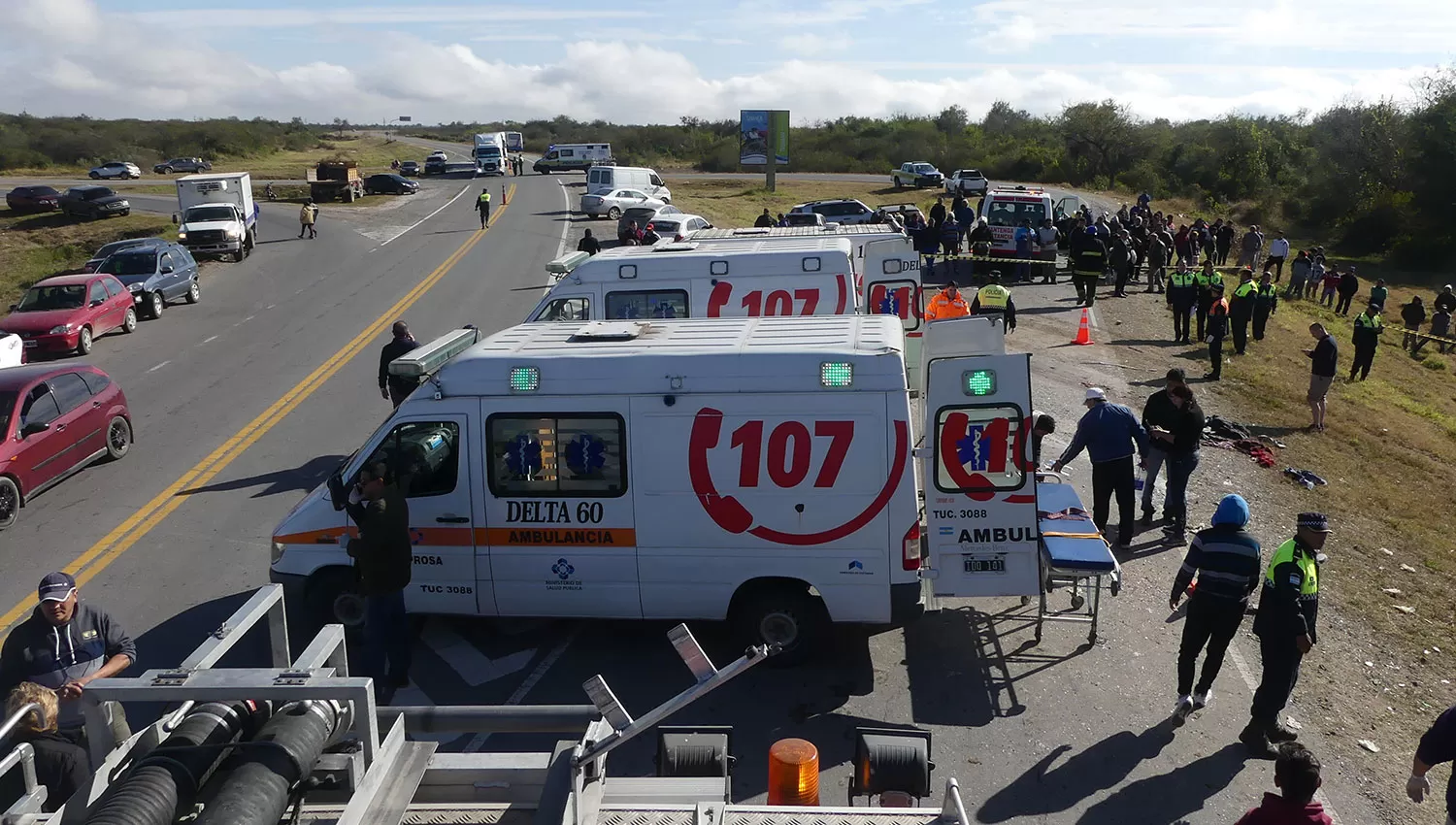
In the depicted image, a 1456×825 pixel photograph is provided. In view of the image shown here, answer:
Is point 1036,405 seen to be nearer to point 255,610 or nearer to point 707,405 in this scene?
point 707,405

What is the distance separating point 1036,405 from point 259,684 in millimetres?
14193

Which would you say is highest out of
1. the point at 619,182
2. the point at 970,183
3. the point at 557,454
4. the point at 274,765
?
the point at 970,183

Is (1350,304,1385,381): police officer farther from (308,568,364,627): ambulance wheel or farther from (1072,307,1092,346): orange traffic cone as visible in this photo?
(308,568,364,627): ambulance wheel

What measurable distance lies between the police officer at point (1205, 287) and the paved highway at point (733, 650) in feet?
10.6

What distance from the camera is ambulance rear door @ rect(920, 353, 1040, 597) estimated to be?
8.00 m

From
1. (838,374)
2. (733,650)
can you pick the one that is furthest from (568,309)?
(838,374)

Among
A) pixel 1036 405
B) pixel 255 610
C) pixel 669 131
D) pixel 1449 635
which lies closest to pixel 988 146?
pixel 669 131

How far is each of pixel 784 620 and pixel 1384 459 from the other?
37.4 feet

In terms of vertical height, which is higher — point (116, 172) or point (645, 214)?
point (116, 172)

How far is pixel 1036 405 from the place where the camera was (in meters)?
16.1

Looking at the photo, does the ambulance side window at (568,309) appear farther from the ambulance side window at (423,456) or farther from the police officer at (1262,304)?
the police officer at (1262,304)

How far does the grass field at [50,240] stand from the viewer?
109 feet

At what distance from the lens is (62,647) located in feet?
20.7

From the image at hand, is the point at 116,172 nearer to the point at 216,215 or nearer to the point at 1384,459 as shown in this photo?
the point at 216,215
